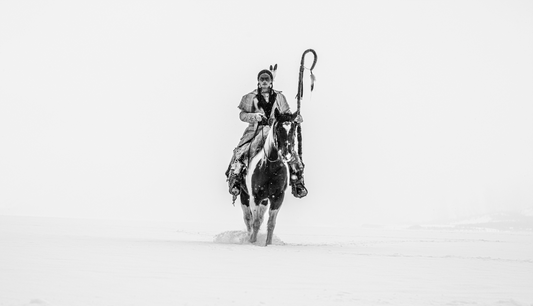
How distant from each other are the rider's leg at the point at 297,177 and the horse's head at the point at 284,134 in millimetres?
793

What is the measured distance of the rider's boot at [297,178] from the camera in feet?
38.3

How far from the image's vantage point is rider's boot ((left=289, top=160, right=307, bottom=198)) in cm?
1168

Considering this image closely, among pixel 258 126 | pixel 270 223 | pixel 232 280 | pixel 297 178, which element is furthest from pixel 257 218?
Answer: pixel 232 280

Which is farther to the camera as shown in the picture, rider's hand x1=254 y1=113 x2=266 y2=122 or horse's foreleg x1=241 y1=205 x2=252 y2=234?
horse's foreleg x1=241 y1=205 x2=252 y2=234

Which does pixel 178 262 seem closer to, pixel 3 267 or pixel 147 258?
pixel 147 258

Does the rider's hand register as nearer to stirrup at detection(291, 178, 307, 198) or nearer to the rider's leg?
the rider's leg

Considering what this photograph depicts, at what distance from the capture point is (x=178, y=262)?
270 inches

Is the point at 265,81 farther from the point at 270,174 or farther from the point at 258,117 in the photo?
the point at 270,174

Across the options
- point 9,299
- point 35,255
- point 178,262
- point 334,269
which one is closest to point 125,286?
point 9,299

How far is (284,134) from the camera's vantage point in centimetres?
1077

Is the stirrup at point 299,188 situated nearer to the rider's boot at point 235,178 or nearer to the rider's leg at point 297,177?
the rider's leg at point 297,177

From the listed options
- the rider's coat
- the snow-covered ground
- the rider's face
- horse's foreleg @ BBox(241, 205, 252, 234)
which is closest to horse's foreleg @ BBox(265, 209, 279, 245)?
horse's foreleg @ BBox(241, 205, 252, 234)

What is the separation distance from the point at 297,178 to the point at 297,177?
2cm

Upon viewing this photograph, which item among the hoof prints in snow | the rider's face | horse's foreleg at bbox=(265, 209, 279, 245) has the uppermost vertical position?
the rider's face
